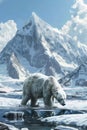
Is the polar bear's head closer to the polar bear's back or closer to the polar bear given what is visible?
the polar bear

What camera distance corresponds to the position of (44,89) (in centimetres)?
4938

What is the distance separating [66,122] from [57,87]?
754 inches

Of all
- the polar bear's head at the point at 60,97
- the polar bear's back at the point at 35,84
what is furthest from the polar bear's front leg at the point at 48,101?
the polar bear's back at the point at 35,84

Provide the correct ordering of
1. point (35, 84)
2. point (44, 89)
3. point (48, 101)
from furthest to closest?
point (35, 84)
point (48, 101)
point (44, 89)

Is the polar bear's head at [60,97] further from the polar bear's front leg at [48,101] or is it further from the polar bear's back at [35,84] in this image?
the polar bear's back at [35,84]

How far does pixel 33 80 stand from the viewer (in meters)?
51.7

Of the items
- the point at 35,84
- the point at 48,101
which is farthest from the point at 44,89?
the point at 35,84

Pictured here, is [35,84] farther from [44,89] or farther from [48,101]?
[48,101]

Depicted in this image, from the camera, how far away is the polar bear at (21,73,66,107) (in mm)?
48506

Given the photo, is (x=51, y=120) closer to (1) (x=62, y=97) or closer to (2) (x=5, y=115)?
(2) (x=5, y=115)

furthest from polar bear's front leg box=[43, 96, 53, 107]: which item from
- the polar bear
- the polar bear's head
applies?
the polar bear's head

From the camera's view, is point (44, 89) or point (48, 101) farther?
point (48, 101)

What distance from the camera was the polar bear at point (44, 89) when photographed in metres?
48.5

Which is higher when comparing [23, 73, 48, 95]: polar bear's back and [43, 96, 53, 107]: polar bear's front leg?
[23, 73, 48, 95]: polar bear's back
